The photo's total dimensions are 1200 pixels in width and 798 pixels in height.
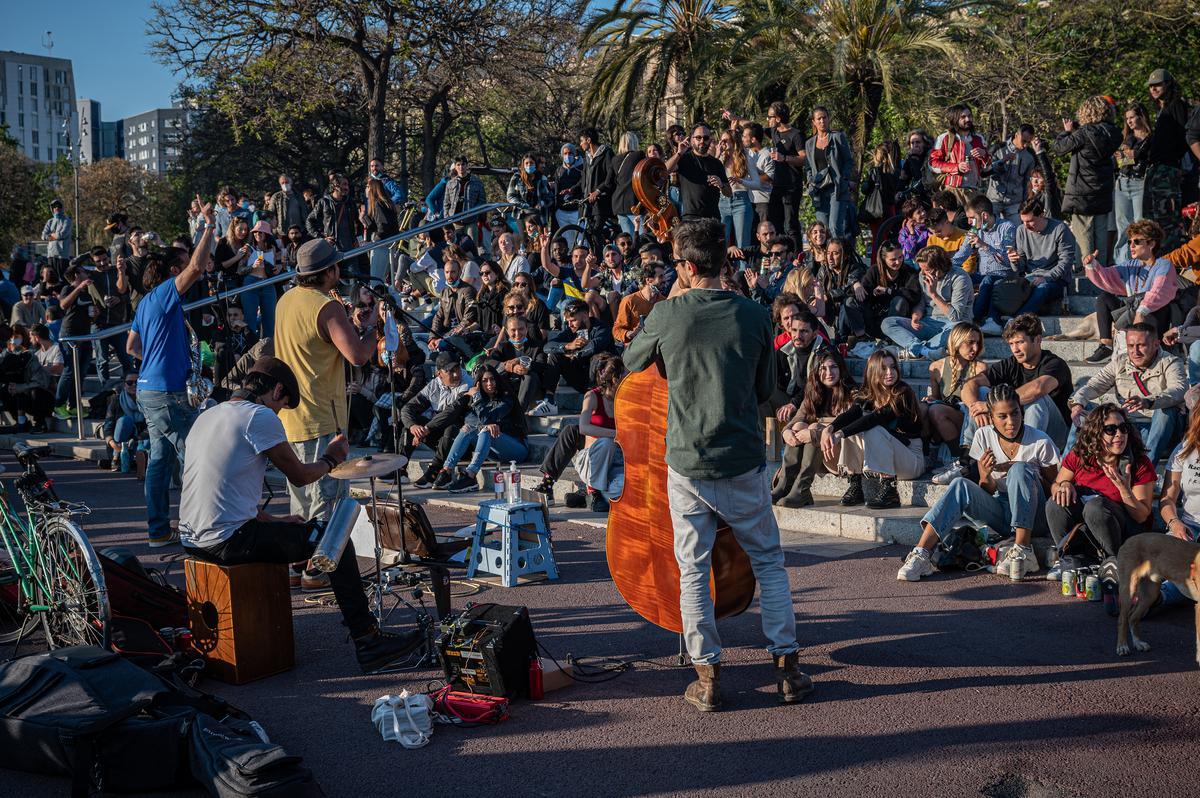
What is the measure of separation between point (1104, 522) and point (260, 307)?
11311 millimetres

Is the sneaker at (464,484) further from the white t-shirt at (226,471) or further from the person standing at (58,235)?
the person standing at (58,235)

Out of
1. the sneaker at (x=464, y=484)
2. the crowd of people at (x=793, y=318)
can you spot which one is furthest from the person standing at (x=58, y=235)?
the sneaker at (x=464, y=484)

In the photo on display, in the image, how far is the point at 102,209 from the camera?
58.1 m

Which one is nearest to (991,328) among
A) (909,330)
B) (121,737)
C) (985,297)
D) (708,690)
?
(985,297)

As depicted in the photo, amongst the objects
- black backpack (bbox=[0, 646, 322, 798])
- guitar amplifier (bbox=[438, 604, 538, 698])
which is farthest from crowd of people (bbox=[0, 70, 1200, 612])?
black backpack (bbox=[0, 646, 322, 798])

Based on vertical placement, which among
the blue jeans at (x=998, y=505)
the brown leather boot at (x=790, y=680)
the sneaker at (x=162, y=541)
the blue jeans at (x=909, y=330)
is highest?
the blue jeans at (x=909, y=330)

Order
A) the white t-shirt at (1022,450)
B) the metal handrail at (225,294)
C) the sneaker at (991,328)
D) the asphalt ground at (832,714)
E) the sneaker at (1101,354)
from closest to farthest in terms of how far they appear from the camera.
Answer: the asphalt ground at (832,714)
the white t-shirt at (1022,450)
the sneaker at (1101,354)
the sneaker at (991,328)
the metal handrail at (225,294)

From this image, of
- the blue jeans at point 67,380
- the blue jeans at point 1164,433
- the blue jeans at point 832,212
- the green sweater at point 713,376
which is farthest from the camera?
the blue jeans at point 67,380

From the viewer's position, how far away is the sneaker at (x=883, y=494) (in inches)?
331

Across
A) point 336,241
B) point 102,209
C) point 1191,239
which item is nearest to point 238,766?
point 1191,239

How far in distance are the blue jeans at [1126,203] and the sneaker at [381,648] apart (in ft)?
26.9

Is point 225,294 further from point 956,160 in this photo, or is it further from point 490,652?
point 490,652

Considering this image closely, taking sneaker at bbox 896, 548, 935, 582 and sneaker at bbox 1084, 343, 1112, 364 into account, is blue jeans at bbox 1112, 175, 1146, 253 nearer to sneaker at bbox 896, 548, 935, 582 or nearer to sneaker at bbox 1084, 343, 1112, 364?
sneaker at bbox 1084, 343, 1112, 364

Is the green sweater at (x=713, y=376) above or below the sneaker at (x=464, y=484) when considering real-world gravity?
above
